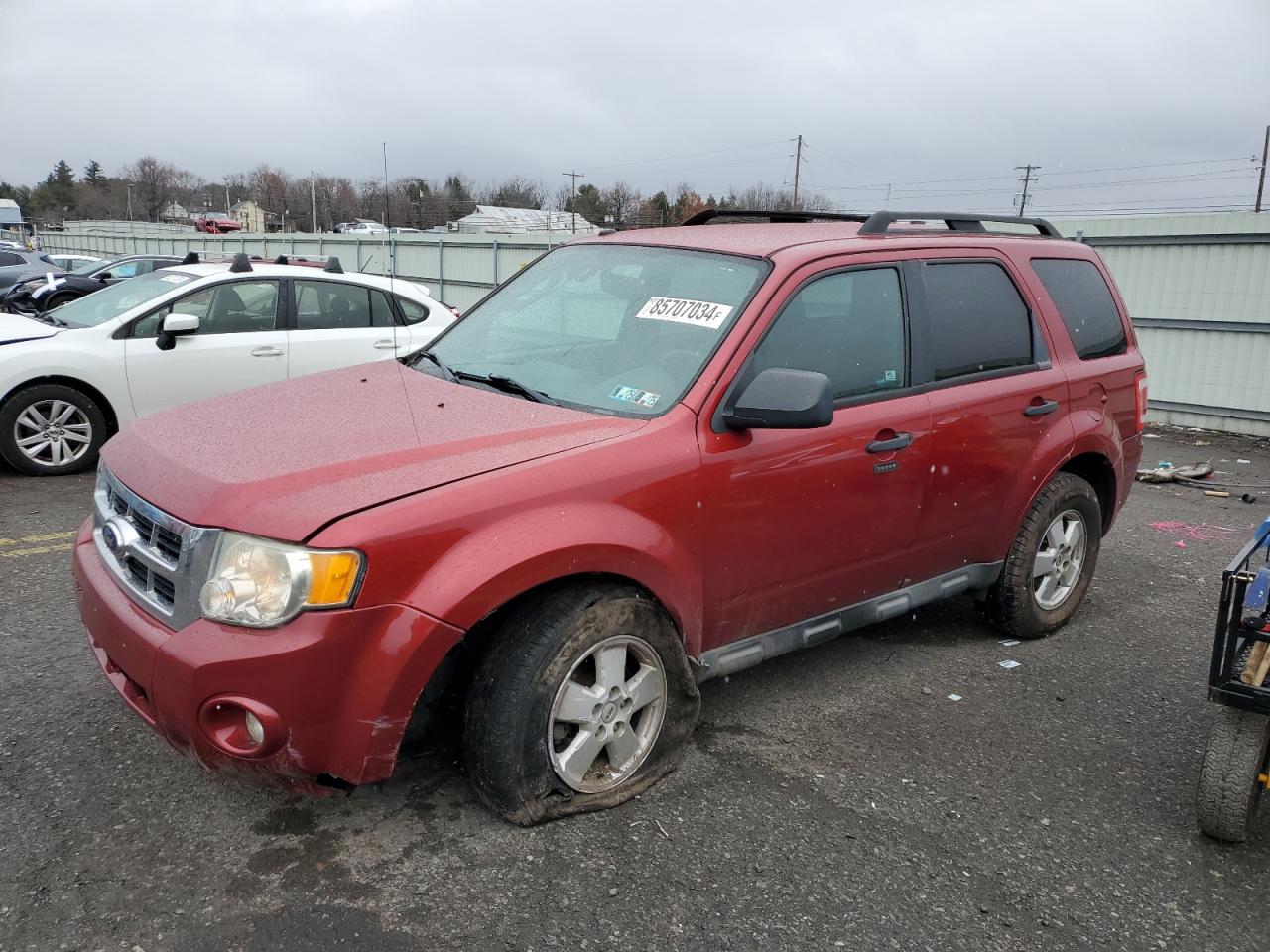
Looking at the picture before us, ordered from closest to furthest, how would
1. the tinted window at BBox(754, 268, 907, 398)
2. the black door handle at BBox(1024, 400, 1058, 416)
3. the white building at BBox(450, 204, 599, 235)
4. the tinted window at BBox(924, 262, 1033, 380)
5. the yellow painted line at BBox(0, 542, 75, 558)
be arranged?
the tinted window at BBox(754, 268, 907, 398) < the tinted window at BBox(924, 262, 1033, 380) < the black door handle at BBox(1024, 400, 1058, 416) < the yellow painted line at BBox(0, 542, 75, 558) < the white building at BBox(450, 204, 599, 235)

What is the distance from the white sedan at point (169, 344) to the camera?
7281mm

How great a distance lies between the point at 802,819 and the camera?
3.15 metres

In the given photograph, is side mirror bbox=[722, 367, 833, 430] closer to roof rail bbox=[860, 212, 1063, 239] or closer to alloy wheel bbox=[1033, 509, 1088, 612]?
roof rail bbox=[860, 212, 1063, 239]

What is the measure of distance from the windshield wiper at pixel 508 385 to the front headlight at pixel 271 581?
3.41ft

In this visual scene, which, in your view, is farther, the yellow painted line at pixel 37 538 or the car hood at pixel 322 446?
the yellow painted line at pixel 37 538

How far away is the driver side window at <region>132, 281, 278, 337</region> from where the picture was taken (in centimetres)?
760

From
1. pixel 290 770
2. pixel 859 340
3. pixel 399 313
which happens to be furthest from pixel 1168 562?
pixel 399 313

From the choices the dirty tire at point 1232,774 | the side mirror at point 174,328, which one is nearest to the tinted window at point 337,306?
the side mirror at point 174,328

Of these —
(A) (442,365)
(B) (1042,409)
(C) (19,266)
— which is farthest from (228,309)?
(C) (19,266)

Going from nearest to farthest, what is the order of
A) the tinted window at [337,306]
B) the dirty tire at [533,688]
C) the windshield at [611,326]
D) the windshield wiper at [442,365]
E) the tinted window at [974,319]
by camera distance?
the dirty tire at [533,688], the windshield at [611,326], the windshield wiper at [442,365], the tinted window at [974,319], the tinted window at [337,306]

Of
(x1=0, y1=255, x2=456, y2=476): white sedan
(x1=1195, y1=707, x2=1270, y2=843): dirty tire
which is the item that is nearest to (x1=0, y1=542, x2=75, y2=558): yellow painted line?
(x1=0, y1=255, x2=456, y2=476): white sedan

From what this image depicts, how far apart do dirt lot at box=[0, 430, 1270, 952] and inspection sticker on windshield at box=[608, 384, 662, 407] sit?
127 centimetres

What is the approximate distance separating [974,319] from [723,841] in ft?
7.94

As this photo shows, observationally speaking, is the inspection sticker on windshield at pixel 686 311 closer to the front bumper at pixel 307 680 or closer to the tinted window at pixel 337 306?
the front bumper at pixel 307 680
